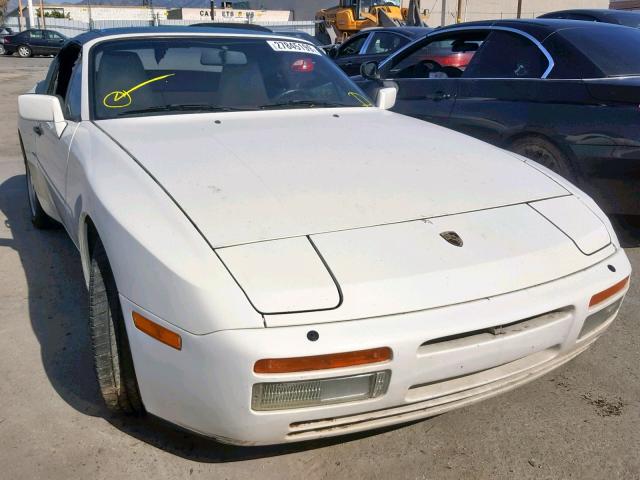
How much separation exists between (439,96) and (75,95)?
299cm

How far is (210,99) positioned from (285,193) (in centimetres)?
129

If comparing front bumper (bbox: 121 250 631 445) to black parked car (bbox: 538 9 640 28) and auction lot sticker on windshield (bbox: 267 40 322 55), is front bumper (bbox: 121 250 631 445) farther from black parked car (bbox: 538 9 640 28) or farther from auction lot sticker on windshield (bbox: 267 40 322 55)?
black parked car (bbox: 538 9 640 28)

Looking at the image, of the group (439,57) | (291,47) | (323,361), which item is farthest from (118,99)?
(439,57)

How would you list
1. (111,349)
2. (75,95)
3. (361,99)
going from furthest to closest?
(361,99) < (75,95) < (111,349)

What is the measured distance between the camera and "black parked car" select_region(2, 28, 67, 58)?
2967 centimetres

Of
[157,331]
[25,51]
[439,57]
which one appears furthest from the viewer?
[25,51]

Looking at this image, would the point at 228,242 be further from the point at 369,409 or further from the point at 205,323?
the point at 369,409

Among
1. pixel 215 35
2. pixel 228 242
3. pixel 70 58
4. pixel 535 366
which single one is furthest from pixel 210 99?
pixel 535 366

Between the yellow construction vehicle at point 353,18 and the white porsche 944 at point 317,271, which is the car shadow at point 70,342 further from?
the yellow construction vehicle at point 353,18

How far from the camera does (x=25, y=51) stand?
29.9 m

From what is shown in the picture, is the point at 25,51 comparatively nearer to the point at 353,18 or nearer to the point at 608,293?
the point at 353,18

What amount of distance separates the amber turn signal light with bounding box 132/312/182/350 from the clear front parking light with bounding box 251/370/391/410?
0.26 metres

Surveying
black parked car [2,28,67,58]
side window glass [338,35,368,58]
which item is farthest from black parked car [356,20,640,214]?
black parked car [2,28,67,58]

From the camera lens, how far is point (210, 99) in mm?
3277
